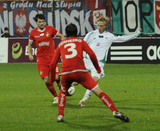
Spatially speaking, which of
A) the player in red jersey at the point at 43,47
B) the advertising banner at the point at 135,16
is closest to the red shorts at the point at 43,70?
the player in red jersey at the point at 43,47

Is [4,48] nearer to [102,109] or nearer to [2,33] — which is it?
[2,33]

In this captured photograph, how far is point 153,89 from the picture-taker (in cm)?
1168

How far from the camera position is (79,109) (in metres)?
8.12

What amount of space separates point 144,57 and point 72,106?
14.0 m

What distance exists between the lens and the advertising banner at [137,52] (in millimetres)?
21844

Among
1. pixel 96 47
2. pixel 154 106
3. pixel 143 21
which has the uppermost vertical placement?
pixel 143 21

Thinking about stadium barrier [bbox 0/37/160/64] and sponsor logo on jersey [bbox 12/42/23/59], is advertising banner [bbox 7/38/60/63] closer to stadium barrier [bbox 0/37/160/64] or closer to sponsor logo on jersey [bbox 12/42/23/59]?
sponsor logo on jersey [bbox 12/42/23/59]

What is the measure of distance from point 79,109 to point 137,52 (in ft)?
47.3

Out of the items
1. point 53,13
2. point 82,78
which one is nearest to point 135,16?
point 53,13

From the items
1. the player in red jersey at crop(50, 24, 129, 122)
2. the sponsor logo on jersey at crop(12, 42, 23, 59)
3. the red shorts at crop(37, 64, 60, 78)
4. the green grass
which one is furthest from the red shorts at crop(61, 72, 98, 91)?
the sponsor logo on jersey at crop(12, 42, 23, 59)

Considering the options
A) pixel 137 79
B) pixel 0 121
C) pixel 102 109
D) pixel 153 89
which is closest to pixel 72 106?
pixel 102 109

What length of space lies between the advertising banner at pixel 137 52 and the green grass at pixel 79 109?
8.79 metres

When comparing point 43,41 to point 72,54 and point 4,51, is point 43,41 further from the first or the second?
point 4,51

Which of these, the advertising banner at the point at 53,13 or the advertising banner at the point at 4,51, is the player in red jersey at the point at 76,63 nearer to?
the advertising banner at the point at 4,51
